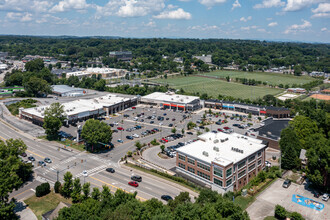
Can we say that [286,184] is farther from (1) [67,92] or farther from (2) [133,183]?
(1) [67,92]

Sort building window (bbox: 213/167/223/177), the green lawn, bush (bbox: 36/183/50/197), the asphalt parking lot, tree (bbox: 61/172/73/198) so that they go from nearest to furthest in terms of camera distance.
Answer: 1. the asphalt parking lot
2. the green lawn
3. tree (bbox: 61/172/73/198)
4. bush (bbox: 36/183/50/197)
5. building window (bbox: 213/167/223/177)

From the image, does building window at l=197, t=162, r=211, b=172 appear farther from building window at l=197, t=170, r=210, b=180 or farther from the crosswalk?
the crosswalk

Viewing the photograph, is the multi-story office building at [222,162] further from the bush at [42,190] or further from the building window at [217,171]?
the bush at [42,190]

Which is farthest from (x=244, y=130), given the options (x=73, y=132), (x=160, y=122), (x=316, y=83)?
(x=316, y=83)

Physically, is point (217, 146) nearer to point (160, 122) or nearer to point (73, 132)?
point (160, 122)

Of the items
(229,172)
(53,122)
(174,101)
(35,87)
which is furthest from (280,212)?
(35,87)

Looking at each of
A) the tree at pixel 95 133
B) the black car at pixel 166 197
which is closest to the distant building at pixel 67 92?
the tree at pixel 95 133

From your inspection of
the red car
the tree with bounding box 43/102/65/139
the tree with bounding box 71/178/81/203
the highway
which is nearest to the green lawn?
the tree with bounding box 71/178/81/203
